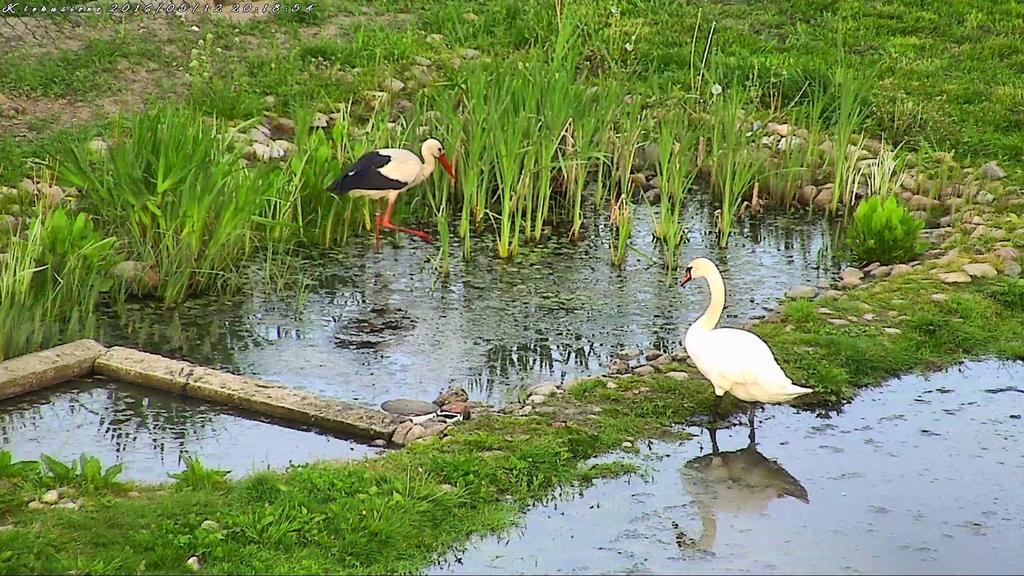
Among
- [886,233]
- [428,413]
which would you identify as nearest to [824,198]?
[886,233]

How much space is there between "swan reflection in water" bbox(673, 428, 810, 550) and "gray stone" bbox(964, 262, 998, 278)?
2.79 meters

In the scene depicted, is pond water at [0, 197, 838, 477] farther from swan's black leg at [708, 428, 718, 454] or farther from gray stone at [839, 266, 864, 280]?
swan's black leg at [708, 428, 718, 454]

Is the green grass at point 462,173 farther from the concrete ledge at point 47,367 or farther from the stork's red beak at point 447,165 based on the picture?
the concrete ledge at point 47,367

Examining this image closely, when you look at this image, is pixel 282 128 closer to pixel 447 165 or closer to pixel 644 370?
pixel 447 165

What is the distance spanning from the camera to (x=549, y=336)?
762 centimetres

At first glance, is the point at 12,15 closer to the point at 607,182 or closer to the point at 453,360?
the point at 607,182

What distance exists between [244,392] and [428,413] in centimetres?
80

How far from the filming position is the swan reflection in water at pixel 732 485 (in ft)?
17.6

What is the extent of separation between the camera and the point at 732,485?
5621 millimetres

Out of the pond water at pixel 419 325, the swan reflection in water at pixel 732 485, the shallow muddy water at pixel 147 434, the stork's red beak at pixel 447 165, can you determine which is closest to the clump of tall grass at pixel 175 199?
the pond water at pixel 419 325

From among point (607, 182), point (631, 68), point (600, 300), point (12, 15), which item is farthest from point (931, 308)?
point (12, 15)

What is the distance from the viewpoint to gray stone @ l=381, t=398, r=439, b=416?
20.9 feet

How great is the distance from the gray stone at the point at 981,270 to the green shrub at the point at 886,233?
46cm

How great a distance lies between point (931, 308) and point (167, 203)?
4037mm
